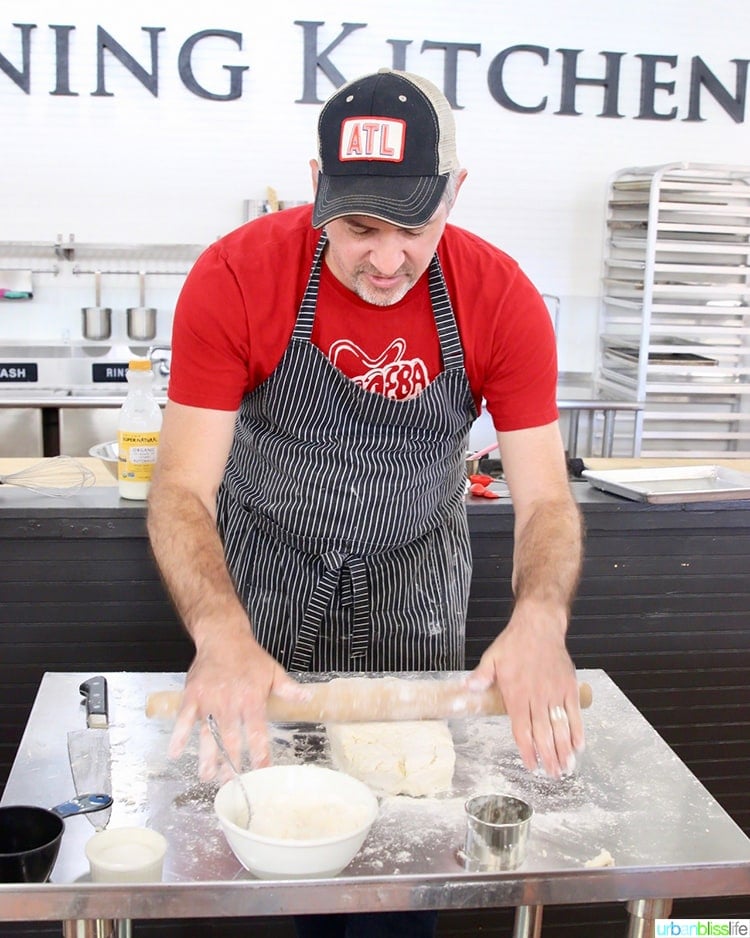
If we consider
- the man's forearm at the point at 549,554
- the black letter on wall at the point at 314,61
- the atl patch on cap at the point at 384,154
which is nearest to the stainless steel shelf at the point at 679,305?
the black letter on wall at the point at 314,61

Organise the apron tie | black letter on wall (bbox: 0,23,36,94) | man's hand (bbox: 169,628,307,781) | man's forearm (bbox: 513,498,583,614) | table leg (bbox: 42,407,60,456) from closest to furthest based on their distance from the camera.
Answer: man's hand (bbox: 169,628,307,781) < man's forearm (bbox: 513,498,583,614) < the apron tie < table leg (bbox: 42,407,60,456) < black letter on wall (bbox: 0,23,36,94)

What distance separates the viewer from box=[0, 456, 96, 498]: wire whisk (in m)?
2.55

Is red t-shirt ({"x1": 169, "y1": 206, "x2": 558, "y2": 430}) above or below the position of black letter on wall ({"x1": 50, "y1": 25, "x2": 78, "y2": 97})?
below

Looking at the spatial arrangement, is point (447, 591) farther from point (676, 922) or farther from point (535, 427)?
point (676, 922)

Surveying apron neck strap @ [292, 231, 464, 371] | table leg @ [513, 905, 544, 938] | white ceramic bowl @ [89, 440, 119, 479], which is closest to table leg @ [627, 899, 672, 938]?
table leg @ [513, 905, 544, 938]

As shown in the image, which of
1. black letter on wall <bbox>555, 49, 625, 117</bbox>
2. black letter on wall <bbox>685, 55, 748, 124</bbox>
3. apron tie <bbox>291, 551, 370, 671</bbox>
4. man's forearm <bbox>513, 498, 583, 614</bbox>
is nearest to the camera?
man's forearm <bbox>513, 498, 583, 614</bbox>

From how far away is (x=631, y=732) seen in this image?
1.73 m

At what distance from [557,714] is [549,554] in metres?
0.35

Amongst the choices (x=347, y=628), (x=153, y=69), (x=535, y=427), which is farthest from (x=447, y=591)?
(x=153, y=69)

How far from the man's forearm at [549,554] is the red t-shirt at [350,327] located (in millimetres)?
167

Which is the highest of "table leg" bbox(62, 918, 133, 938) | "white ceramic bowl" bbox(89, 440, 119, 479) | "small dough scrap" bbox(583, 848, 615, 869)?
"white ceramic bowl" bbox(89, 440, 119, 479)

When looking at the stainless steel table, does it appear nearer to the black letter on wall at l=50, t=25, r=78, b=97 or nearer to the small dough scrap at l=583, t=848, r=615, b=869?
the small dough scrap at l=583, t=848, r=615, b=869

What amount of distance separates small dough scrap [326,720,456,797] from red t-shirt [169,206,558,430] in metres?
0.56

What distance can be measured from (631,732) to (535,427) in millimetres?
526
